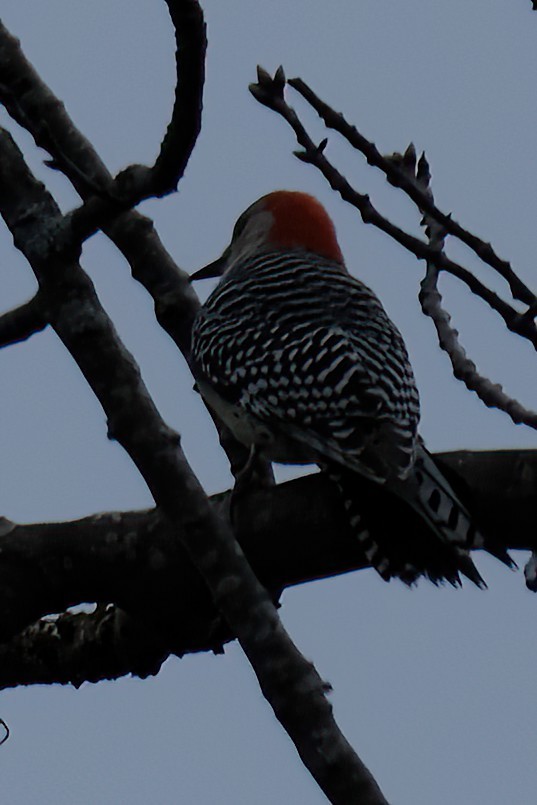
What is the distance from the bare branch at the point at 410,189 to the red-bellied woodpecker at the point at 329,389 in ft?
3.23

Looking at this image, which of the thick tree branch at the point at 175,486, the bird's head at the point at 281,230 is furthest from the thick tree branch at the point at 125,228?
the bird's head at the point at 281,230

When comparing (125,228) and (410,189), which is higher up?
(125,228)

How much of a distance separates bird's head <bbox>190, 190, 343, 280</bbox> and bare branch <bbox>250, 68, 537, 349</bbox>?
9.84ft

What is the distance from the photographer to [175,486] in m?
3.16

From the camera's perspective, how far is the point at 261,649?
2865 mm

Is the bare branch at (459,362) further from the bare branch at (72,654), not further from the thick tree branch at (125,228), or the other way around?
the bare branch at (72,654)

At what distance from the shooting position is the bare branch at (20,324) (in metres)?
3.80

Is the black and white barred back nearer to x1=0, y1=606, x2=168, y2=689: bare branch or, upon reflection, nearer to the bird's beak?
x1=0, y1=606, x2=168, y2=689: bare branch

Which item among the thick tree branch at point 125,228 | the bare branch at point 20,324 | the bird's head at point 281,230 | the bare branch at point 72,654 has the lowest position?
the bare branch at point 72,654

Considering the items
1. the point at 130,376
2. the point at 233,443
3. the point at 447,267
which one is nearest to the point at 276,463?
the point at 233,443

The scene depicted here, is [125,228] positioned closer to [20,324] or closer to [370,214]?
[20,324]

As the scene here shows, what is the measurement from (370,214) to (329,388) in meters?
1.58

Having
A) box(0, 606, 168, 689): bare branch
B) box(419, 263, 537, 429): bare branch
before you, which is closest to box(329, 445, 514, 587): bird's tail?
box(419, 263, 537, 429): bare branch

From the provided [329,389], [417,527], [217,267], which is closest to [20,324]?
[329,389]
